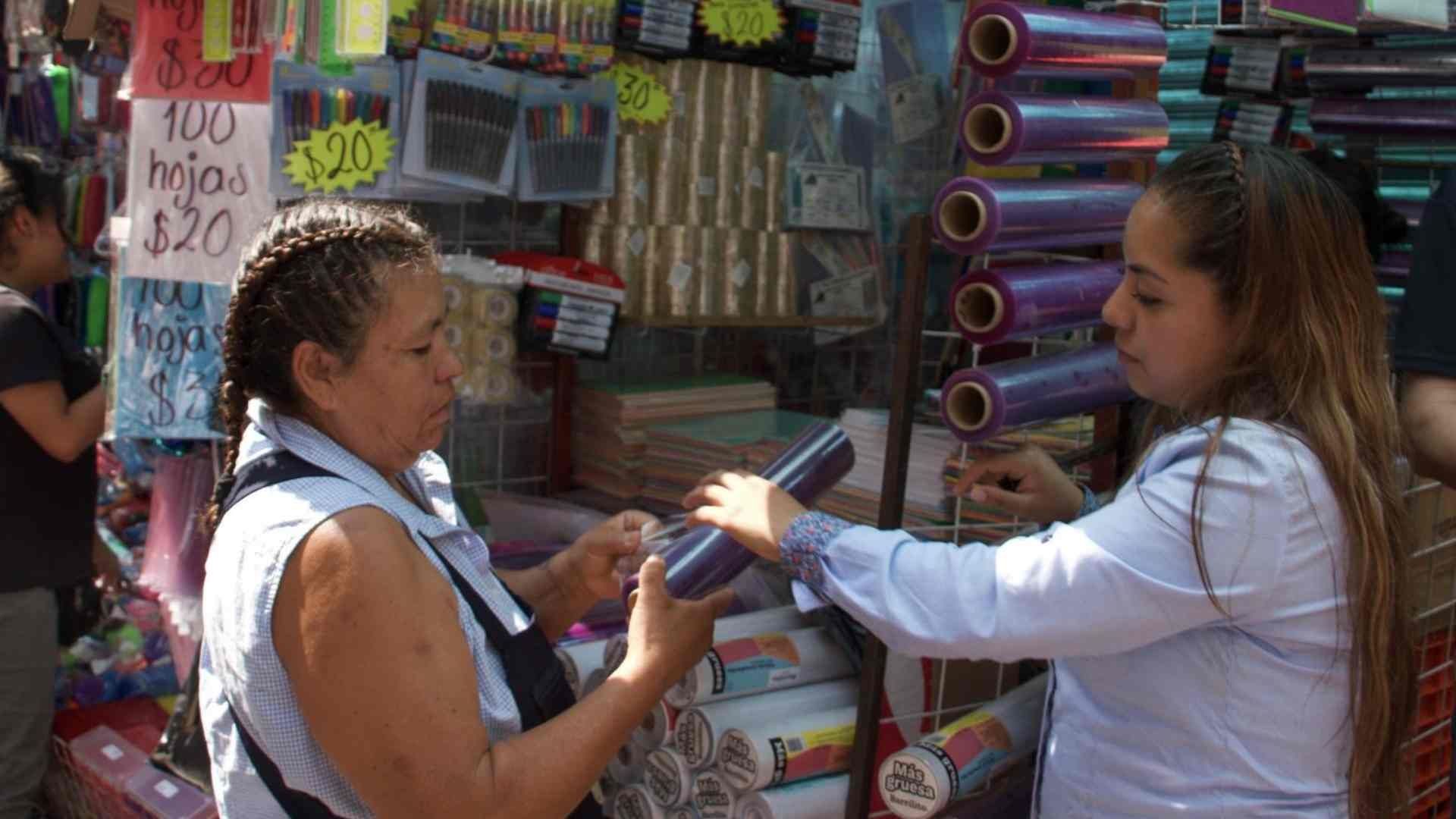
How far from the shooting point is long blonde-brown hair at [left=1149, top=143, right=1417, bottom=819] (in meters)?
1.54

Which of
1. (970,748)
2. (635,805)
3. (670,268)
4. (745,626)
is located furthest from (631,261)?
(970,748)

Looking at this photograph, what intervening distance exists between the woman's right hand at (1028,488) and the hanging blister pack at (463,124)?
147 centimetres

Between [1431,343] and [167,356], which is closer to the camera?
[1431,343]

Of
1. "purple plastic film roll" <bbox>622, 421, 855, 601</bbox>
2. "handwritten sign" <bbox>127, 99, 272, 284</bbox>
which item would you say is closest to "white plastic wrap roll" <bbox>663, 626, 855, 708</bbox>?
"purple plastic film roll" <bbox>622, 421, 855, 601</bbox>

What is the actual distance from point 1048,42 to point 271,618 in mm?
1399

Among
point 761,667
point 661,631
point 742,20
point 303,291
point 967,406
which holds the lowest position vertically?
point 761,667

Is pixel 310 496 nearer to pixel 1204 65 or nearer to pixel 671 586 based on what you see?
pixel 671 586

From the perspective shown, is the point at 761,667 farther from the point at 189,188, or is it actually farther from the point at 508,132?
the point at 189,188

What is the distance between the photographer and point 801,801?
217 cm

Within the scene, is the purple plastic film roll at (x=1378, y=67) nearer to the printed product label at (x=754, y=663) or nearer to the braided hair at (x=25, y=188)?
the printed product label at (x=754, y=663)

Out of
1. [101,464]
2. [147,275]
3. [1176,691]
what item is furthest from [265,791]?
[101,464]

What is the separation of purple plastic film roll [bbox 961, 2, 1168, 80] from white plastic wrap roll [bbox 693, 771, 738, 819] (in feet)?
3.95

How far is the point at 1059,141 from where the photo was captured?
213 centimetres

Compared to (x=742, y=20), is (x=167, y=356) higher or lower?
lower
